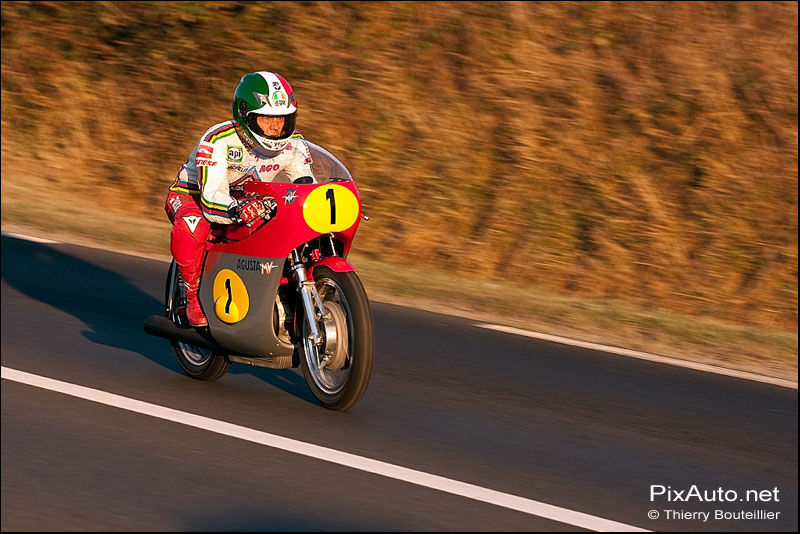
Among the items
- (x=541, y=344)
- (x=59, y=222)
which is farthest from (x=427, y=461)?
(x=59, y=222)

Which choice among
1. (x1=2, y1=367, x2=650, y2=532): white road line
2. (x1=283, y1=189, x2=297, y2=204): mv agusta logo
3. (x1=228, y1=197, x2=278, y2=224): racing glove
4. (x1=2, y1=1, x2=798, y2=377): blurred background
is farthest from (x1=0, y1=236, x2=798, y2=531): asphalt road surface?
(x1=2, y1=1, x2=798, y2=377): blurred background

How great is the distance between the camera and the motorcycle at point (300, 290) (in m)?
6.49

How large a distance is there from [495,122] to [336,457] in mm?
10672

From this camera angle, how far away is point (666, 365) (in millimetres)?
8906

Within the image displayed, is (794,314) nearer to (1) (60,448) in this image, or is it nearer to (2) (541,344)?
(2) (541,344)

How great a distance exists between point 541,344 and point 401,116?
7.99 m

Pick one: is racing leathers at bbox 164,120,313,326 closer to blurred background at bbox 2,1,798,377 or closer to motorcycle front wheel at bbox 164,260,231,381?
motorcycle front wheel at bbox 164,260,231,381

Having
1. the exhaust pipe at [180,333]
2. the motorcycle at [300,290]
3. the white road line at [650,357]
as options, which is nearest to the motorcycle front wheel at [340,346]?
the motorcycle at [300,290]

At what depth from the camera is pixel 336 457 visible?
5.97 m

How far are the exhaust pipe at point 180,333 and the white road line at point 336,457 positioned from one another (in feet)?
1.82

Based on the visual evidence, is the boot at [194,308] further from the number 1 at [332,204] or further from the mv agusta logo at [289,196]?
the number 1 at [332,204]

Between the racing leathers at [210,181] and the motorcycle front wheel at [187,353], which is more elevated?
the racing leathers at [210,181]

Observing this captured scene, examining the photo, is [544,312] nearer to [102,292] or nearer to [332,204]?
[102,292]

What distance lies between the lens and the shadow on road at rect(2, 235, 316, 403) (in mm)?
7899
